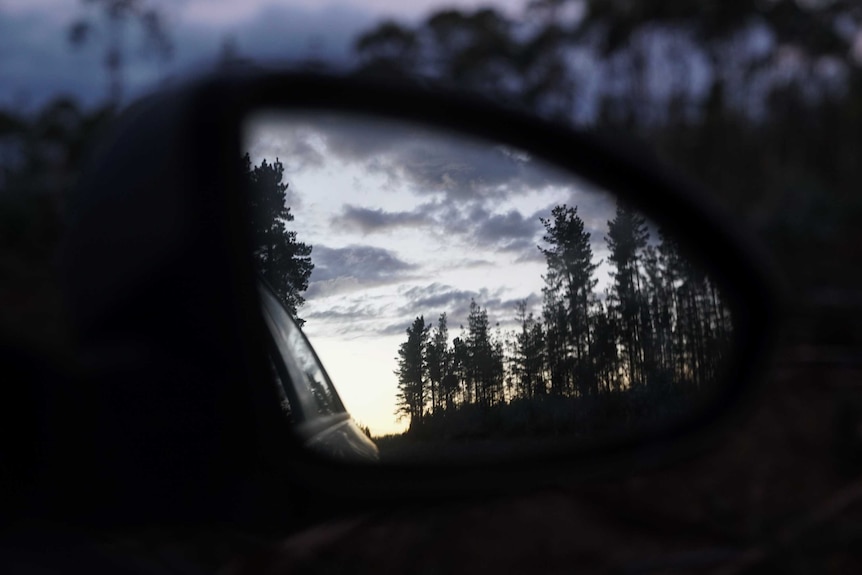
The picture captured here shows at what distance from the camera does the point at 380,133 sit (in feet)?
6.03

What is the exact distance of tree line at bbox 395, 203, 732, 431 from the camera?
1729 mm

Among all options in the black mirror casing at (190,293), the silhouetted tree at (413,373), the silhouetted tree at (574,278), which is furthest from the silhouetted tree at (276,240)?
the silhouetted tree at (574,278)

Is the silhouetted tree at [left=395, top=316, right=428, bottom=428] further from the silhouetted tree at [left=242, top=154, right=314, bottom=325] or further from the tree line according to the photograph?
the silhouetted tree at [left=242, top=154, right=314, bottom=325]

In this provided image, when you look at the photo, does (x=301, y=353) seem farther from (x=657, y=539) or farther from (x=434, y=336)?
(x=657, y=539)

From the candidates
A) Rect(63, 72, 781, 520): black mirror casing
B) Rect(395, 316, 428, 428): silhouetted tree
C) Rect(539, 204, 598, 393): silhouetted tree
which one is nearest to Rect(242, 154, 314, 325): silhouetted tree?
Rect(63, 72, 781, 520): black mirror casing

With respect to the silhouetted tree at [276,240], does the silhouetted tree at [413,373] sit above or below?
below

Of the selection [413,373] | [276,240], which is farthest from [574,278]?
[276,240]

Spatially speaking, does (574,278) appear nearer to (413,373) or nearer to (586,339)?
(586,339)

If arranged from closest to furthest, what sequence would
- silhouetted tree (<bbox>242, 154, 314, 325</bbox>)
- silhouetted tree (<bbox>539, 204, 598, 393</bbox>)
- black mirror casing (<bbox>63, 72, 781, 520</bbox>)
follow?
black mirror casing (<bbox>63, 72, 781, 520</bbox>), silhouetted tree (<bbox>242, 154, 314, 325</bbox>), silhouetted tree (<bbox>539, 204, 598, 393</bbox>)

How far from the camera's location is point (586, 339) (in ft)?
6.57

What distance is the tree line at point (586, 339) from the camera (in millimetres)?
1729

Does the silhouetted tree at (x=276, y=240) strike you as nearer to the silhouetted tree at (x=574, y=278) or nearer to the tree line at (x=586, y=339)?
the tree line at (x=586, y=339)

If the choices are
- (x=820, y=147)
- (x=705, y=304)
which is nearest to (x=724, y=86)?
(x=820, y=147)

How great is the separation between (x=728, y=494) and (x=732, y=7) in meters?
29.2
